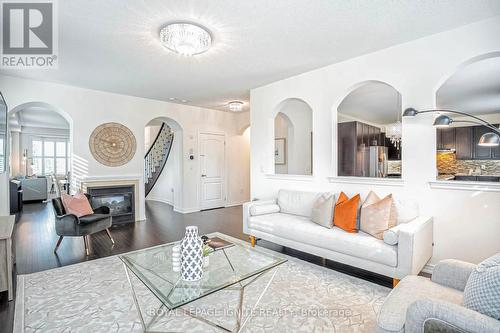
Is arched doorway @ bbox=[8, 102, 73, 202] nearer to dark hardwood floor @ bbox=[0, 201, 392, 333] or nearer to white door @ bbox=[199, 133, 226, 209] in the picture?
dark hardwood floor @ bbox=[0, 201, 392, 333]

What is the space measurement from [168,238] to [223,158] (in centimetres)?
335

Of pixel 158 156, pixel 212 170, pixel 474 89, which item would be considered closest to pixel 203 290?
pixel 212 170

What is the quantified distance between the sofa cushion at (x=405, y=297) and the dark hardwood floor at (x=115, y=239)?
1061mm

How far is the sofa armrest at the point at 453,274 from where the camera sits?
1656 millimetres

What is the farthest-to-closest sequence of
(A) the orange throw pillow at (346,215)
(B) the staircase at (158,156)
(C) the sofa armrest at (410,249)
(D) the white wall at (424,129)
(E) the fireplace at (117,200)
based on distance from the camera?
1. (B) the staircase at (158,156)
2. (E) the fireplace at (117,200)
3. (A) the orange throw pillow at (346,215)
4. (D) the white wall at (424,129)
5. (C) the sofa armrest at (410,249)

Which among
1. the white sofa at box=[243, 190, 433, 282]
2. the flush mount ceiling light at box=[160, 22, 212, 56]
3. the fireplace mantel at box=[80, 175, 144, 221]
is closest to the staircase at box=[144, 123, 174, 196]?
the fireplace mantel at box=[80, 175, 144, 221]

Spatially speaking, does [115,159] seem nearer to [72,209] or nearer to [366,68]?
[72,209]

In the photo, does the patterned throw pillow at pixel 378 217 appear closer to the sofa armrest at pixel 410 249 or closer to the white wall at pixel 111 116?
the sofa armrest at pixel 410 249

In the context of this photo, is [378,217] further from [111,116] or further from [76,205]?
[111,116]

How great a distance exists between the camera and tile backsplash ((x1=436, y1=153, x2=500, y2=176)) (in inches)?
272

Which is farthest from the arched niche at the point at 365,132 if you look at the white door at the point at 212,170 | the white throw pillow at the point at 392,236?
the white door at the point at 212,170

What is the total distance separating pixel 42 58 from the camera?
354 centimetres
